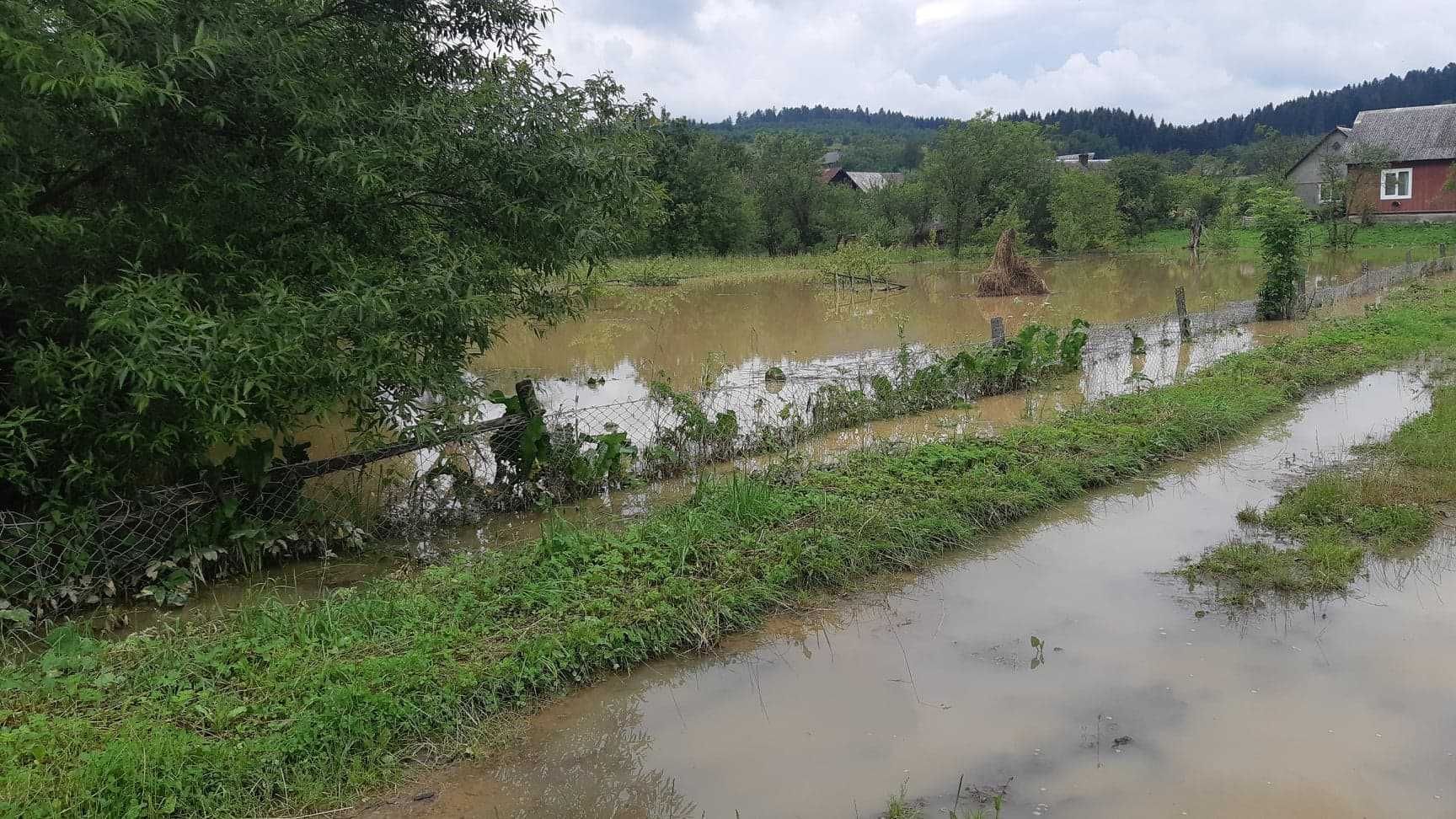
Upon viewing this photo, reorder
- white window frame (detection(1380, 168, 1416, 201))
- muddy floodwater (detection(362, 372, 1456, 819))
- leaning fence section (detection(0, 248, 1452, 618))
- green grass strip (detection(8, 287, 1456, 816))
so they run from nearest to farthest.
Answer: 1. green grass strip (detection(8, 287, 1456, 816))
2. muddy floodwater (detection(362, 372, 1456, 819))
3. leaning fence section (detection(0, 248, 1452, 618))
4. white window frame (detection(1380, 168, 1416, 201))

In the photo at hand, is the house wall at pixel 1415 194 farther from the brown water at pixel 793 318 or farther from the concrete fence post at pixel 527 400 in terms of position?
the concrete fence post at pixel 527 400

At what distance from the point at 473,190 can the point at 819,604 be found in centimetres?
410

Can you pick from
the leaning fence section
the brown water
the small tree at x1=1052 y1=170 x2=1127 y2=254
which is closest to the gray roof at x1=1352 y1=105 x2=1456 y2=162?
the brown water

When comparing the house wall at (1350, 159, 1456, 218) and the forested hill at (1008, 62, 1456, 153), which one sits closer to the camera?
the house wall at (1350, 159, 1456, 218)

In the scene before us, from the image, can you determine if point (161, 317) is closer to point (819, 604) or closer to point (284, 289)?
point (284, 289)

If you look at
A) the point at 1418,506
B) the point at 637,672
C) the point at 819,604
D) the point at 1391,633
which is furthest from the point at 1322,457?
the point at 637,672

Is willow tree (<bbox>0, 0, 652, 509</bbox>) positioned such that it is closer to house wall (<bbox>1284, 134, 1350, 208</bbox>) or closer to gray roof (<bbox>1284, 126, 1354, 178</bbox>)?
house wall (<bbox>1284, 134, 1350, 208</bbox>)

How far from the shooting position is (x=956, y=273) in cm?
3559

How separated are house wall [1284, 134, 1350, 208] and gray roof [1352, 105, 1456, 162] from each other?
36.6 inches

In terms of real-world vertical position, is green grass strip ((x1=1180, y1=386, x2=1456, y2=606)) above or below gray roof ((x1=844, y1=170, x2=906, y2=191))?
below

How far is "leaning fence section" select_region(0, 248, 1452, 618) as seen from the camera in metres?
6.11

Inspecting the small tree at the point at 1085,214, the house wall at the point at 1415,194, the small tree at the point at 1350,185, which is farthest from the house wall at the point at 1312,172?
the small tree at the point at 1085,214

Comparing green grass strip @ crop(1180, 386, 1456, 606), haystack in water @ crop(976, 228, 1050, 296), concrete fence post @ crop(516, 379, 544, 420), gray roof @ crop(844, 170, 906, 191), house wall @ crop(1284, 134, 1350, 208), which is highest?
gray roof @ crop(844, 170, 906, 191)

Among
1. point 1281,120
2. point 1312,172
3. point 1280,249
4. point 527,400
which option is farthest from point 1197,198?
point 1281,120
